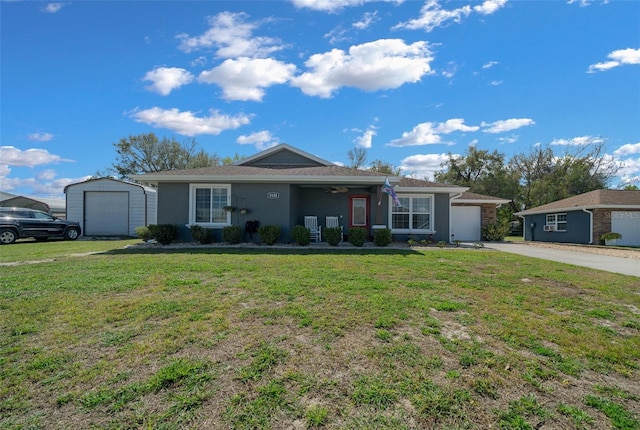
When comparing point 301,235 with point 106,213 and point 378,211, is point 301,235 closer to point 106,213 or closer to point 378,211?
point 378,211

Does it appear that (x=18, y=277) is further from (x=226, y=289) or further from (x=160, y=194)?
(x=160, y=194)

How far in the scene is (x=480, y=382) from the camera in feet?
7.99

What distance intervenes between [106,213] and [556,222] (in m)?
27.0

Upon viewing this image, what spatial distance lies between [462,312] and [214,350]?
2896 mm

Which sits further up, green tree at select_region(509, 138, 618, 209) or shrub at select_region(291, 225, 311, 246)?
green tree at select_region(509, 138, 618, 209)

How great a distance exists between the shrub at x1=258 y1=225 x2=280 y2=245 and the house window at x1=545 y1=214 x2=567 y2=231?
1816cm

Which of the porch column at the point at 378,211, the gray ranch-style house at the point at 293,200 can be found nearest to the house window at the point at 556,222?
the gray ranch-style house at the point at 293,200

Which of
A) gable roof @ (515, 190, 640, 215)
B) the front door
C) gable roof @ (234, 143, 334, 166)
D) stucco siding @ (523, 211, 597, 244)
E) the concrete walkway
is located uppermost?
gable roof @ (234, 143, 334, 166)

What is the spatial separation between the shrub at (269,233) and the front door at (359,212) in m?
3.59

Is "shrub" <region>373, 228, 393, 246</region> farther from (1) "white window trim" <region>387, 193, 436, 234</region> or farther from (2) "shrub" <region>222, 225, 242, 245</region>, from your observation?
(2) "shrub" <region>222, 225, 242, 245</region>

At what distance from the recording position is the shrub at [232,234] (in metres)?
11.2

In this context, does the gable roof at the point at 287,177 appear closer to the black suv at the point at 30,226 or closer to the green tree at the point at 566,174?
the black suv at the point at 30,226

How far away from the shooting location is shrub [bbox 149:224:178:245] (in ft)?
36.8

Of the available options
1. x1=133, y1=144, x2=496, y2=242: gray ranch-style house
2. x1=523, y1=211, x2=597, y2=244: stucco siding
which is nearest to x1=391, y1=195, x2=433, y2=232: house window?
x1=133, y1=144, x2=496, y2=242: gray ranch-style house
